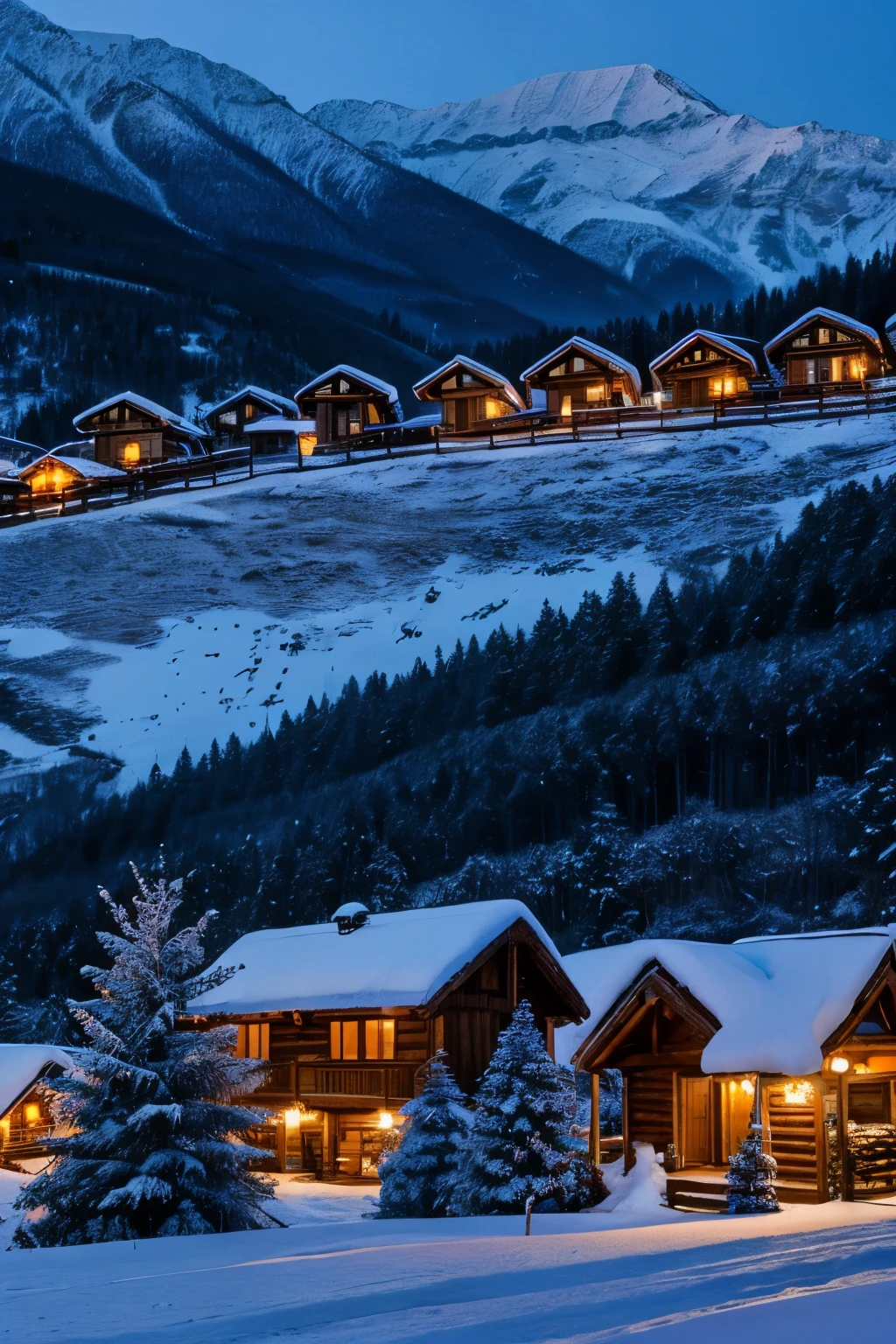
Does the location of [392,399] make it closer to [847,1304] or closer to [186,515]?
[186,515]

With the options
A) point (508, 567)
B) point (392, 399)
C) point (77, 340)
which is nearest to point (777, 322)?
point (392, 399)

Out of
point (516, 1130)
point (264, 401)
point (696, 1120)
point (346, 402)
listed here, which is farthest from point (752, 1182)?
point (264, 401)

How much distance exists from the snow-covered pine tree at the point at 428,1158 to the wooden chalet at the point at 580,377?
211 feet

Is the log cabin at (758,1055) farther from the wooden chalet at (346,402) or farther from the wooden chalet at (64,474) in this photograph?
the wooden chalet at (64,474)

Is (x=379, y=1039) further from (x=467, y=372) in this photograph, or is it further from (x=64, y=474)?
(x=64, y=474)

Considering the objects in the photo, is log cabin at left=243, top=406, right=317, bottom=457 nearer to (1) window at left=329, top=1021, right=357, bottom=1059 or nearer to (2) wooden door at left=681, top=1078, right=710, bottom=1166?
(1) window at left=329, top=1021, right=357, bottom=1059

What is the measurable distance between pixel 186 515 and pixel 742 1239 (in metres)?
70.4

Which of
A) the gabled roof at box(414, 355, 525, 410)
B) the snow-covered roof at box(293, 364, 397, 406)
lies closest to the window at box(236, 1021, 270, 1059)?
the gabled roof at box(414, 355, 525, 410)

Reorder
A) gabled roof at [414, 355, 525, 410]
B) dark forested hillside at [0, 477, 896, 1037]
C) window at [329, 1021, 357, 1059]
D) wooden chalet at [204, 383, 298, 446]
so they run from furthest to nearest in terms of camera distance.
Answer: wooden chalet at [204, 383, 298, 446]
gabled roof at [414, 355, 525, 410]
dark forested hillside at [0, 477, 896, 1037]
window at [329, 1021, 357, 1059]

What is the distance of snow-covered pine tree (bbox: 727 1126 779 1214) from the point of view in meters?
22.0

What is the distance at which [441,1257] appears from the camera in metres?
14.6

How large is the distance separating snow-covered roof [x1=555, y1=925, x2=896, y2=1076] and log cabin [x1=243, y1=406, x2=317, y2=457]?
6944 cm

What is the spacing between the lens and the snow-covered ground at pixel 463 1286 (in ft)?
32.9

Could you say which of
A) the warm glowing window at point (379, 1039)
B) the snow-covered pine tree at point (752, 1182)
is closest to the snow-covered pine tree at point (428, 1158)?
the snow-covered pine tree at point (752, 1182)
